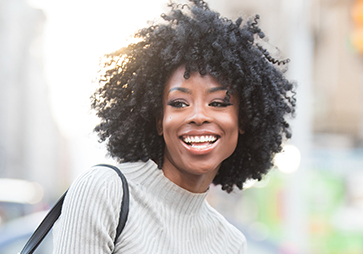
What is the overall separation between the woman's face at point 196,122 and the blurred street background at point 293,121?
111 inches

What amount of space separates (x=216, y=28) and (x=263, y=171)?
0.99 m

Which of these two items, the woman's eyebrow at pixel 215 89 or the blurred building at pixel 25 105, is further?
the blurred building at pixel 25 105

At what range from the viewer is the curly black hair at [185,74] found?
2.20 meters

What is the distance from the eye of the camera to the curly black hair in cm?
220

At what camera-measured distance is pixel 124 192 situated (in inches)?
77.7

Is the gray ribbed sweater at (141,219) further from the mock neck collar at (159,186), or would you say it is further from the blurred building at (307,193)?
the blurred building at (307,193)

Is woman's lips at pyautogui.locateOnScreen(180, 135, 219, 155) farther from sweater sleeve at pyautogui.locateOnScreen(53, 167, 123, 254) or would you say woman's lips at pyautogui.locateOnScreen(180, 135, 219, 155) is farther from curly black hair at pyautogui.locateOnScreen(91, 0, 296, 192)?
sweater sleeve at pyautogui.locateOnScreen(53, 167, 123, 254)

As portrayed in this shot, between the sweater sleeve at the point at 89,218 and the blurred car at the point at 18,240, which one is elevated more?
the sweater sleeve at the point at 89,218

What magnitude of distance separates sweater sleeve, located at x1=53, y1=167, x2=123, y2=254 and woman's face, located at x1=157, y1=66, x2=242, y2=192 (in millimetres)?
401

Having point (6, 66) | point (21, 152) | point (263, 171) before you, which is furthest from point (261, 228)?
point (6, 66)

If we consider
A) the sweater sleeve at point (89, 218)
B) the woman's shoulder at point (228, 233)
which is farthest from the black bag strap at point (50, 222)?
→ the woman's shoulder at point (228, 233)

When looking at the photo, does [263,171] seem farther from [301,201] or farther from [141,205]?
[301,201]

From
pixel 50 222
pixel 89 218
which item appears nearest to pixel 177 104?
pixel 89 218

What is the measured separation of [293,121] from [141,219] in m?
5.36
